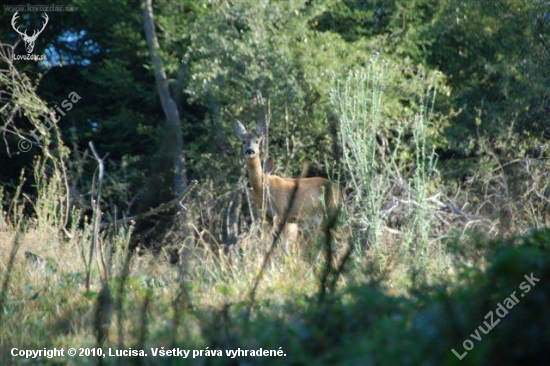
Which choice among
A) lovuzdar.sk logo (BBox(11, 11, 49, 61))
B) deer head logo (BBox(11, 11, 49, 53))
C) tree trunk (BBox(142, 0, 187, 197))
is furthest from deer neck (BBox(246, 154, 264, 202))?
deer head logo (BBox(11, 11, 49, 53))

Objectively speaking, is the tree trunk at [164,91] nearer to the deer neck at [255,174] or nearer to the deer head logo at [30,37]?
the deer head logo at [30,37]

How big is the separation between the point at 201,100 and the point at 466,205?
634 centimetres

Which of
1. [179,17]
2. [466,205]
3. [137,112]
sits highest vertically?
[179,17]

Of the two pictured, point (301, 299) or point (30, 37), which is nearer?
point (301, 299)

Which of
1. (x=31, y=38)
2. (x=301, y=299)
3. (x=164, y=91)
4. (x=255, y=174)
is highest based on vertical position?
(x=31, y=38)

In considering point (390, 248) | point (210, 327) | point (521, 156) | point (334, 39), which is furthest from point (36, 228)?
point (334, 39)

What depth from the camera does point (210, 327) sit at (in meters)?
4.62

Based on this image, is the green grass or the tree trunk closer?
the green grass

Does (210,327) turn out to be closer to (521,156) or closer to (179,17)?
(521,156)

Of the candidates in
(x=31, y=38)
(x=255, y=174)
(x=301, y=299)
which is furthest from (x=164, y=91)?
(x=301, y=299)

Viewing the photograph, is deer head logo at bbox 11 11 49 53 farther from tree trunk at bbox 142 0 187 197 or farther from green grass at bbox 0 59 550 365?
green grass at bbox 0 59 550 365

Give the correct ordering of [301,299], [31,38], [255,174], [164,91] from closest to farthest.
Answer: [301,299]
[255,174]
[31,38]
[164,91]

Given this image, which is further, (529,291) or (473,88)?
(473,88)

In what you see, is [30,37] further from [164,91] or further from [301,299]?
[301,299]
